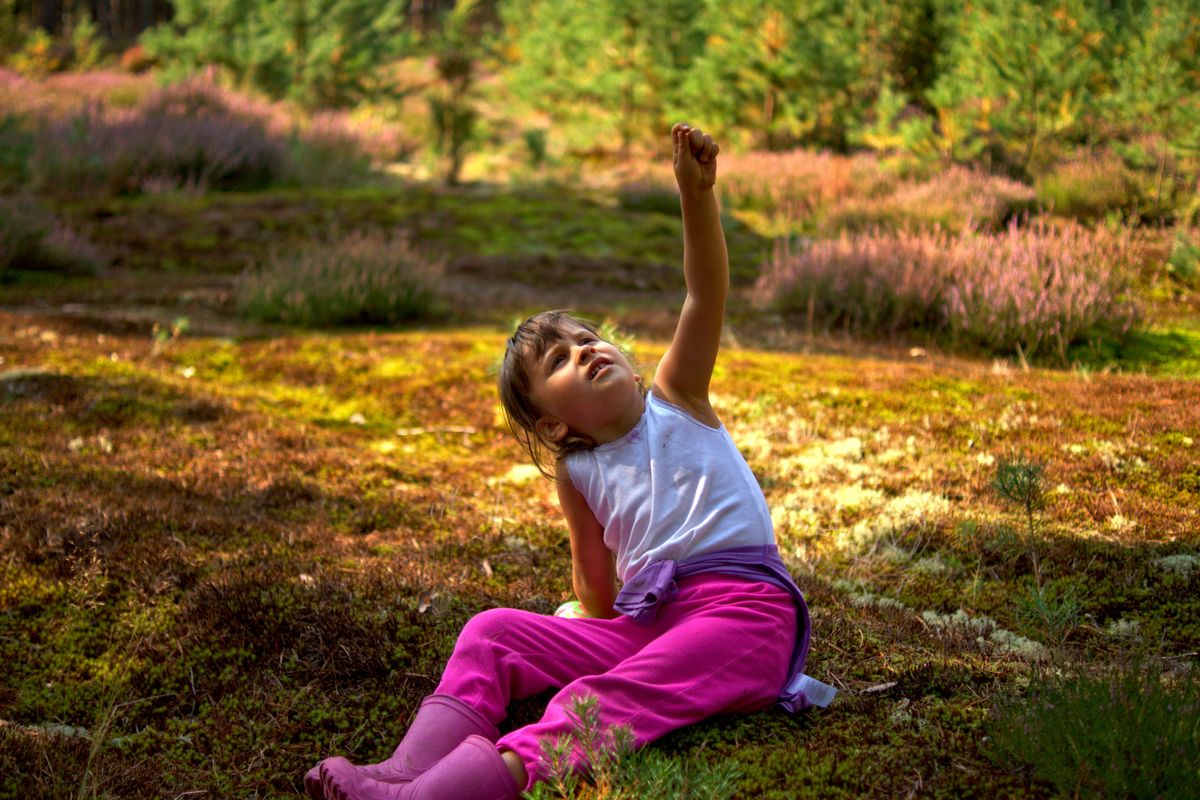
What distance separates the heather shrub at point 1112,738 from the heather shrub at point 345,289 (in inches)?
241

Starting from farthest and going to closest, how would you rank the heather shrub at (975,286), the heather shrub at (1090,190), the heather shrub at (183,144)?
the heather shrub at (183,144)
the heather shrub at (1090,190)
the heather shrub at (975,286)

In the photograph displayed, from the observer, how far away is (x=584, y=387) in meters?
2.44

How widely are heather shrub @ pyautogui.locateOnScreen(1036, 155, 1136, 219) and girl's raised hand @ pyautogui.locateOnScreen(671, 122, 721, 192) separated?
22.5ft

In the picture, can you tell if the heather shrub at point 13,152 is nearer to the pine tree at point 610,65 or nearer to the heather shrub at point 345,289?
the heather shrub at point 345,289

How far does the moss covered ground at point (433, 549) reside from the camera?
7.83ft

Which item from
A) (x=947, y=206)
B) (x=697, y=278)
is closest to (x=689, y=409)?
(x=697, y=278)

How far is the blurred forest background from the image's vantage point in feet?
7.77

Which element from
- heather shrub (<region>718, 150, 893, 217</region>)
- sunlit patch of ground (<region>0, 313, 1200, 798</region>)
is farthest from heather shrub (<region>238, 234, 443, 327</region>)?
heather shrub (<region>718, 150, 893, 217</region>)

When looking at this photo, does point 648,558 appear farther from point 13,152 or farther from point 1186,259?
point 13,152

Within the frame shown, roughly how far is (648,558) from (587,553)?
23cm

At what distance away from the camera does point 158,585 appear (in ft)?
10.4

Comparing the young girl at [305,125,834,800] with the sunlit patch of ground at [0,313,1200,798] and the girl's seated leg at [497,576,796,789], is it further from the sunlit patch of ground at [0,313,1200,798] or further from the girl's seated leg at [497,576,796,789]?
the sunlit patch of ground at [0,313,1200,798]

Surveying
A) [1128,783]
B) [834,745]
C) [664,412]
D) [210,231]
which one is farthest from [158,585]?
[210,231]

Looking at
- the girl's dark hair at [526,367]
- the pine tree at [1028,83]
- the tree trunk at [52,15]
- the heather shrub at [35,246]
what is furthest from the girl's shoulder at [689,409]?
the tree trunk at [52,15]
